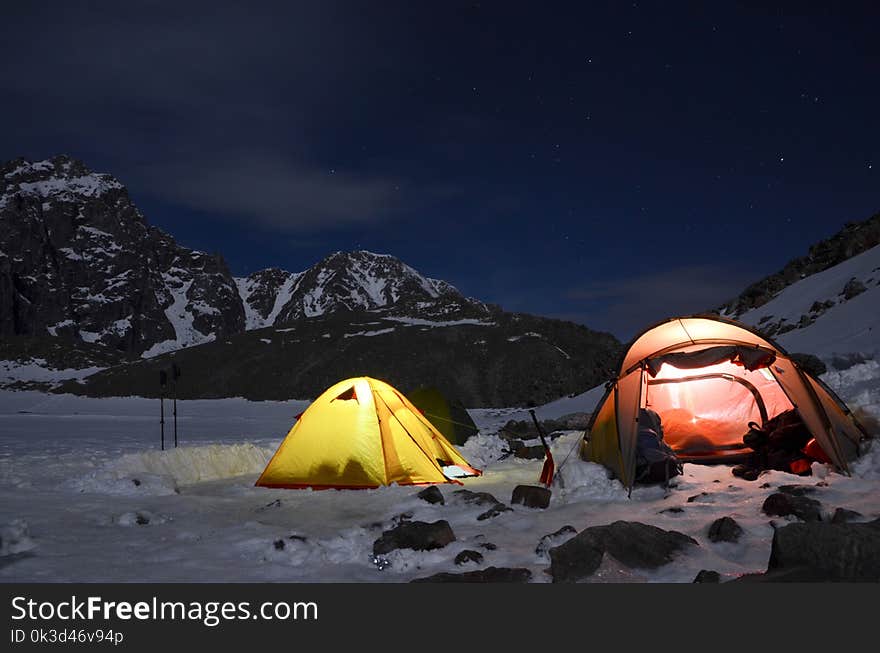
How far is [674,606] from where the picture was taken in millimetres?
4094

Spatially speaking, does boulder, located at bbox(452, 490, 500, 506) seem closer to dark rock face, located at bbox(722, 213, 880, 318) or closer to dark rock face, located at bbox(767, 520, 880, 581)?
dark rock face, located at bbox(767, 520, 880, 581)

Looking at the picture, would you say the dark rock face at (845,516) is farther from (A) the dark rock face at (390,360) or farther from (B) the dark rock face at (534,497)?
(A) the dark rock face at (390,360)

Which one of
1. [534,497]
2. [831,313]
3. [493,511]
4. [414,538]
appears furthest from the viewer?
[831,313]

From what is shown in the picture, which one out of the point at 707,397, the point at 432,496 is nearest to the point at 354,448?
the point at 432,496

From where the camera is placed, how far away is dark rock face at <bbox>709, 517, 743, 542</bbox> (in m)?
5.84

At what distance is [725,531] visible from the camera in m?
5.88

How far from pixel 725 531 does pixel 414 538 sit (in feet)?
9.81

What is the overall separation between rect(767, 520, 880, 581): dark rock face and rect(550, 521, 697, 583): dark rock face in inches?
38.5

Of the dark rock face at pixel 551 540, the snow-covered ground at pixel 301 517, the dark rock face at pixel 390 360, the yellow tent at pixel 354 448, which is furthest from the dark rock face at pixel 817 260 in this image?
the dark rock face at pixel 551 540

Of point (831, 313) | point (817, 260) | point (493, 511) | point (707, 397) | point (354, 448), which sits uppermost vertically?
point (817, 260)

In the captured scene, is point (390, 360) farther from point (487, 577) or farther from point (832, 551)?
point (832, 551)

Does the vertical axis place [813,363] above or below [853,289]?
below

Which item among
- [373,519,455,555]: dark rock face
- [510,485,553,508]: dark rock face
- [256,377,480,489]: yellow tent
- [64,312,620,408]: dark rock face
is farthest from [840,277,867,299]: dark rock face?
[64,312,620,408]: dark rock face

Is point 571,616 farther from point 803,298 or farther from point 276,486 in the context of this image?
point 803,298
